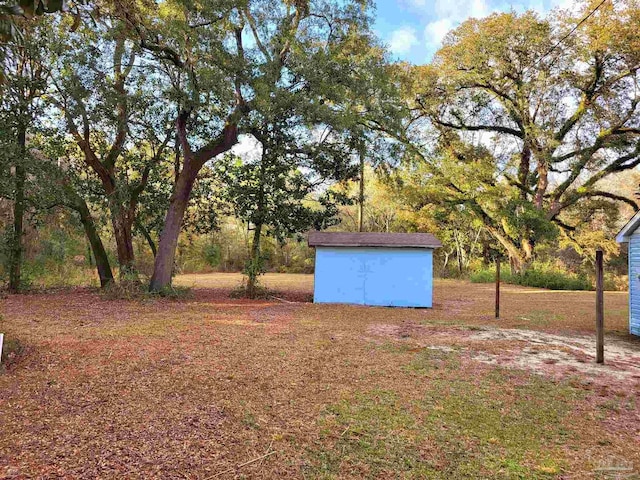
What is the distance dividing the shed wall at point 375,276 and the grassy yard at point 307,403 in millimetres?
4966

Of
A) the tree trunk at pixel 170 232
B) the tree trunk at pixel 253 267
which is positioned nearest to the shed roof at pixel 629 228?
the tree trunk at pixel 253 267

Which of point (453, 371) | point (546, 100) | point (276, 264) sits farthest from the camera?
point (276, 264)

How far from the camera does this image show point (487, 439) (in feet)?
10.8

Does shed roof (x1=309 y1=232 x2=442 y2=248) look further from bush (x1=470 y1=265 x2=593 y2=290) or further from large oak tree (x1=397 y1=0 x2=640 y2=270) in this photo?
bush (x1=470 y1=265 x2=593 y2=290)

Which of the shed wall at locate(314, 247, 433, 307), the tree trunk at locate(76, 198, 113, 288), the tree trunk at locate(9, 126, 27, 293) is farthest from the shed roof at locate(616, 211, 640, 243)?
the tree trunk at locate(9, 126, 27, 293)

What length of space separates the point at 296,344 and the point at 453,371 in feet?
7.66

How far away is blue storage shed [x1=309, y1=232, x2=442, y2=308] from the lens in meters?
12.7

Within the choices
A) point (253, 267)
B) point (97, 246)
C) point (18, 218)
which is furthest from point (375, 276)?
point (18, 218)

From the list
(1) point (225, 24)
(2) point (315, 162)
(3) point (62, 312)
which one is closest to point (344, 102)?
(2) point (315, 162)

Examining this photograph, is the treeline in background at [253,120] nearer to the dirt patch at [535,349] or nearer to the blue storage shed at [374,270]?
Result: the blue storage shed at [374,270]

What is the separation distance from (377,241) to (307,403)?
29.5ft

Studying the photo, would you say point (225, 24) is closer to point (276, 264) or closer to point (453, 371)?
point (453, 371)

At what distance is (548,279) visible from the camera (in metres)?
22.4

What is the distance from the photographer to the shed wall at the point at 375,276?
1273 cm
